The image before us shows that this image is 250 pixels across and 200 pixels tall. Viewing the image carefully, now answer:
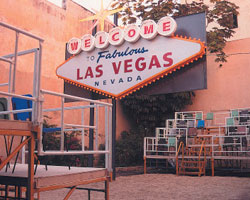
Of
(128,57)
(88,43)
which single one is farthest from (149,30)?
(88,43)

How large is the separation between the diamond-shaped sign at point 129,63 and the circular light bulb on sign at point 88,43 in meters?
0.15

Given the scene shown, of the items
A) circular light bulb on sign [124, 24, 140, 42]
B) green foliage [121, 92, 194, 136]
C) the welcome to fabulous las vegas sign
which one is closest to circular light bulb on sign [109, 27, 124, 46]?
the welcome to fabulous las vegas sign

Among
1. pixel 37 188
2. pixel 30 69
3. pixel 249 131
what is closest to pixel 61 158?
pixel 30 69

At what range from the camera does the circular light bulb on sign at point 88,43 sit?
30.3 feet

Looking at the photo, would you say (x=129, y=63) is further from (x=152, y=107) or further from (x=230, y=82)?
(x=230, y=82)

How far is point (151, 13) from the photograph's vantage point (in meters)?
12.5

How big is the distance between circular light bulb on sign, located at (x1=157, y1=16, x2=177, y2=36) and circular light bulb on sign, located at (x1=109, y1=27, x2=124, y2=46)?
1.12 meters

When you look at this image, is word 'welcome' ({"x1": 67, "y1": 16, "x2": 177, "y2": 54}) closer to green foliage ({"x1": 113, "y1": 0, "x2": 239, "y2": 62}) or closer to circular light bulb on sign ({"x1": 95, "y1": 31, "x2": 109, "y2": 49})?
circular light bulb on sign ({"x1": 95, "y1": 31, "x2": 109, "y2": 49})

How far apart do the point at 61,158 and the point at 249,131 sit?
6462 millimetres

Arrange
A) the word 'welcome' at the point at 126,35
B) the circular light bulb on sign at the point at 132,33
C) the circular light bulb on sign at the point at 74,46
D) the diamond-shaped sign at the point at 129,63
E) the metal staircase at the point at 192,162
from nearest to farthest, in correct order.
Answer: the diamond-shaped sign at the point at 129,63
the word 'welcome' at the point at 126,35
the circular light bulb on sign at the point at 132,33
the circular light bulb on sign at the point at 74,46
the metal staircase at the point at 192,162

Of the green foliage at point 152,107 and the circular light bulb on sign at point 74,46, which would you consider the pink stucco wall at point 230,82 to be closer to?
the green foliage at point 152,107

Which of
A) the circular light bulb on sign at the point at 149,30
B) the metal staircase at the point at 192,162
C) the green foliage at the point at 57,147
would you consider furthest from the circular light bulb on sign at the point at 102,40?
the metal staircase at the point at 192,162

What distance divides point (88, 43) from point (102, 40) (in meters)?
0.53

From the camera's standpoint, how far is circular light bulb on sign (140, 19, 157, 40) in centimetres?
812
